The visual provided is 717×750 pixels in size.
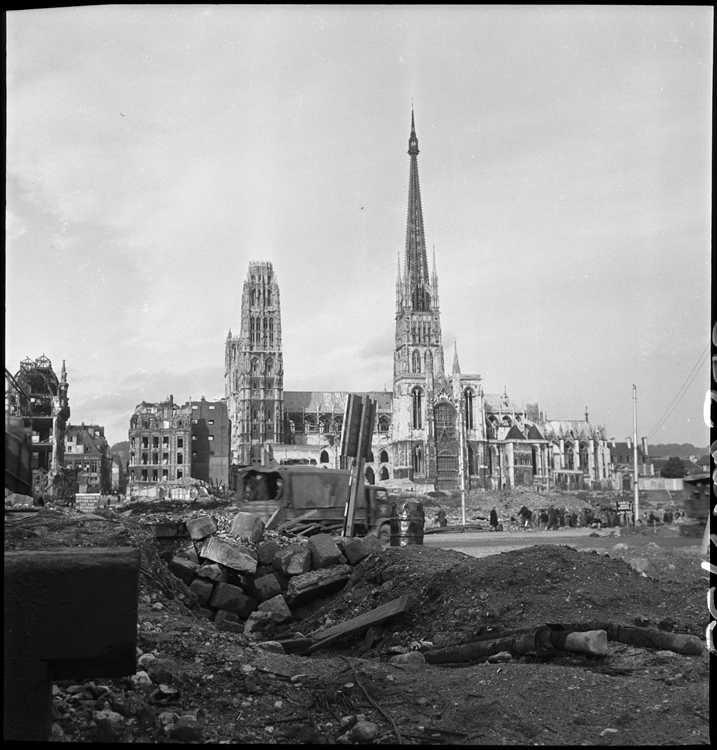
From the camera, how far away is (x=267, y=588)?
447 inches

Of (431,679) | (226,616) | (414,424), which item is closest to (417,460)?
(414,424)

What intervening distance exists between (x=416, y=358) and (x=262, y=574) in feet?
317

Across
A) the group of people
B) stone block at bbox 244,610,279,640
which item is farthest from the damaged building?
the group of people

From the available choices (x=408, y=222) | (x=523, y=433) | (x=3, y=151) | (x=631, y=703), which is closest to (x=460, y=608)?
(x=631, y=703)

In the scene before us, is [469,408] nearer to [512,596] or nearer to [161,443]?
[161,443]

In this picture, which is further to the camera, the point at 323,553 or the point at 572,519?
the point at 572,519

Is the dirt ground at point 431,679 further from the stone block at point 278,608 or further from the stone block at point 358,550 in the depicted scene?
the stone block at point 358,550

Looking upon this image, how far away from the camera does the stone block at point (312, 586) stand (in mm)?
11156

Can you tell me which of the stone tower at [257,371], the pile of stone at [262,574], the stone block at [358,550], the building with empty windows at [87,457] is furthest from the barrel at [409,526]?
the stone tower at [257,371]

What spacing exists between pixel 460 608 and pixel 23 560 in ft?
20.2

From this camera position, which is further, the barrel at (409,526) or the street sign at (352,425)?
the barrel at (409,526)

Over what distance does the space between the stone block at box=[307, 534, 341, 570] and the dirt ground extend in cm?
172

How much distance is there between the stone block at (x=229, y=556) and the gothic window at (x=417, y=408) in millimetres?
86547

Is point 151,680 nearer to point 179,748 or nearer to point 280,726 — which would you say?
point 280,726
